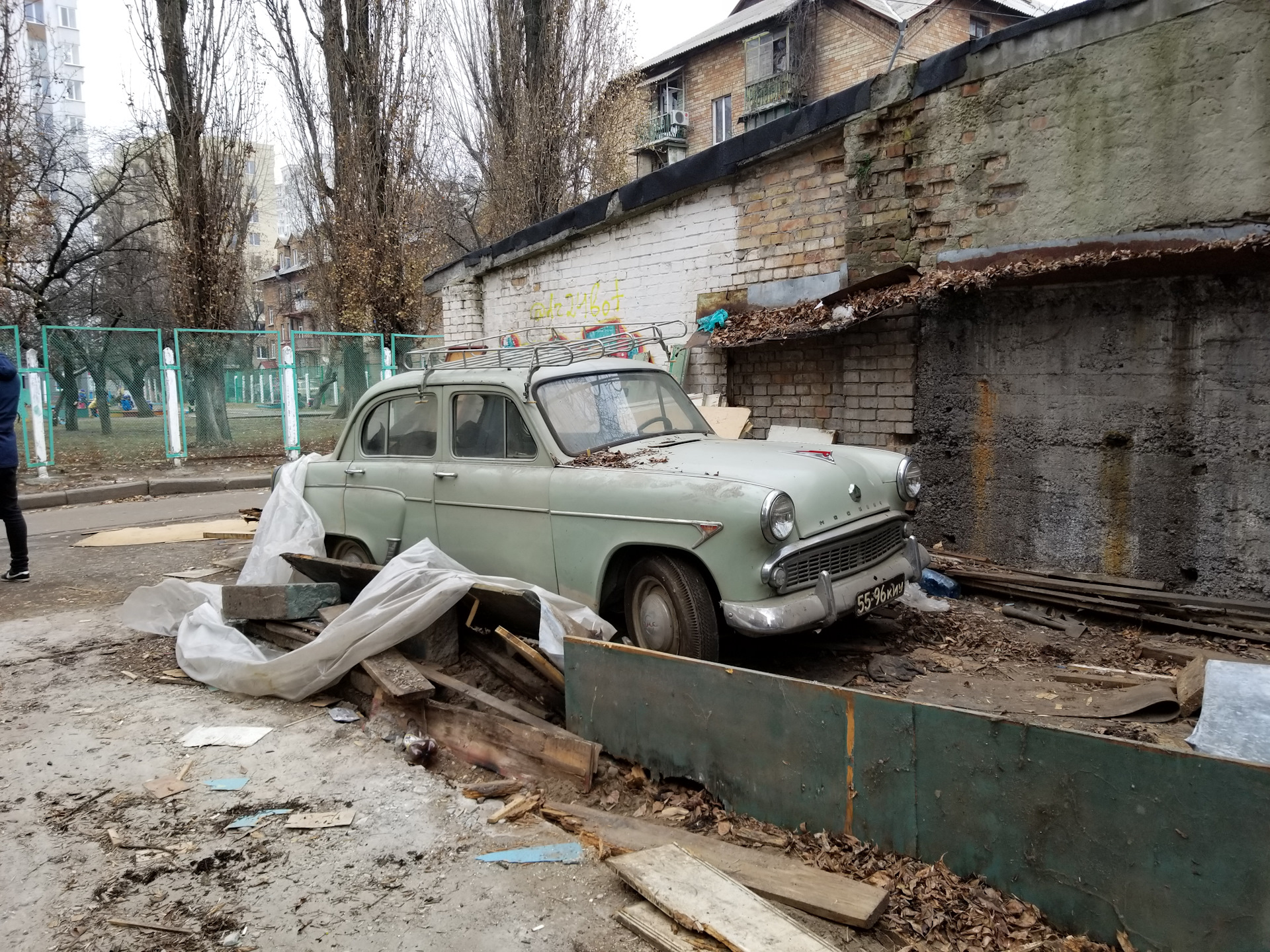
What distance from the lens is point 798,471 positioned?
4016 millimetres

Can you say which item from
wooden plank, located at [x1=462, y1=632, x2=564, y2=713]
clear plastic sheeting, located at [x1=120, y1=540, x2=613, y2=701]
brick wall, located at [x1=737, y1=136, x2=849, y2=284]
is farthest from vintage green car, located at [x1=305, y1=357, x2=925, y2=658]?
brick wall, located at [x1=737, y1=136, x2=849, y2=284]

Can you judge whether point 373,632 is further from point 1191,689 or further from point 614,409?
point 1191,689

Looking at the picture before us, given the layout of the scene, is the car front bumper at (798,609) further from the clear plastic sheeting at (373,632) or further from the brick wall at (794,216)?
the brick wall at (794,216)

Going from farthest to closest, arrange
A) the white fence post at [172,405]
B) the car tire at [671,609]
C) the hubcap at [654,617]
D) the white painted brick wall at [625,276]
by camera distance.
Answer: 1. the white fence post at [172,405]
2. the white painted brick wall at [625,276]
3. the hubcap at [654,617]
4. the car tire at [671,609]

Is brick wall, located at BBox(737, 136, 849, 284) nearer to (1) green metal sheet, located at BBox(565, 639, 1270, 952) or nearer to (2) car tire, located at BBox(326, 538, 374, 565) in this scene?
(2) car tire, located at BBox(326, 538, 374, 565)

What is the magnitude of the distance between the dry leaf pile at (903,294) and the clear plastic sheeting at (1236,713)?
2.84m

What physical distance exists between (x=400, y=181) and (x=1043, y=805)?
1743 cm

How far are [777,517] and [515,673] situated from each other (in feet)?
4.84

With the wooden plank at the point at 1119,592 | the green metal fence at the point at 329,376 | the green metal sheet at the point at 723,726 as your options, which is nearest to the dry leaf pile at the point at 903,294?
the wooden plank at the point at 1119,592

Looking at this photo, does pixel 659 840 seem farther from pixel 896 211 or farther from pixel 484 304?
pixel 484 304

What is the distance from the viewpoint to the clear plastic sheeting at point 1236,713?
8.54ft

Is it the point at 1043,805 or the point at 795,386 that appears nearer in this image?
the point at 1043,805

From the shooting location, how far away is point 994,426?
19.6 ft

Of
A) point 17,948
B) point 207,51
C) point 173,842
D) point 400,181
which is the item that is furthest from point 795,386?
point 207,51
